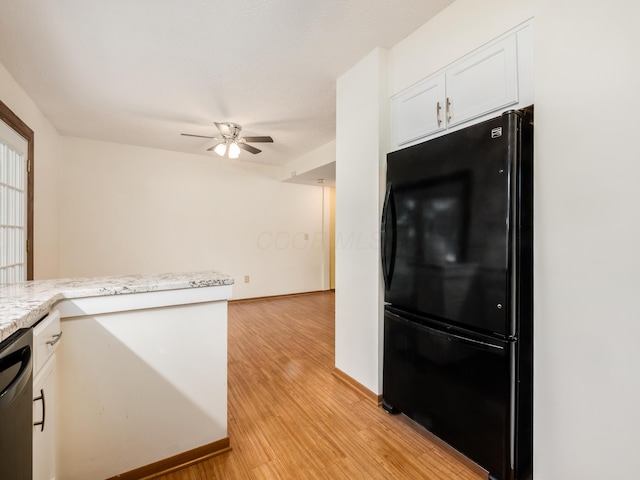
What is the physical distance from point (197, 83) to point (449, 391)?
2962mm

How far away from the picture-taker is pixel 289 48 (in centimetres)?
207

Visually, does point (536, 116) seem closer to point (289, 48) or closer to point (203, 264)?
point (289, 48)

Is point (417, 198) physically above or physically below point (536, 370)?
above

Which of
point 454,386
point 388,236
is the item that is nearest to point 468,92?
point 388,236

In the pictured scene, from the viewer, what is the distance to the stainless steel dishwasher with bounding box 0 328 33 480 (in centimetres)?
72

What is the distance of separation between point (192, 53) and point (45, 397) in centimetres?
221

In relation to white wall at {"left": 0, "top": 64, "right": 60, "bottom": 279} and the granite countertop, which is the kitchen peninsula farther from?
white wall at {"left": 0, "top": 64, "right": 60, "bottom": 279}

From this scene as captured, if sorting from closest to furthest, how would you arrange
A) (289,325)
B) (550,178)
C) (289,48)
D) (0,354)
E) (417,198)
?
(0,354) < (550,178) < (417,198) < (289,48) < (289,325)

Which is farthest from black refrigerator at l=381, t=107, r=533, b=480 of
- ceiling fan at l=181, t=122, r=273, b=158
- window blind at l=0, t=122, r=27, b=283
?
window blind at l=0, t=122, r=27, b=283

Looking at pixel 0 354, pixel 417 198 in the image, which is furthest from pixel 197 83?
pixel 0 354

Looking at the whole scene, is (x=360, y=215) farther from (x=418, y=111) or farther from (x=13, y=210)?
(x=13, y=210)

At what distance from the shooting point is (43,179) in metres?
3.20

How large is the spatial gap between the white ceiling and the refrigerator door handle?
3.50 feet

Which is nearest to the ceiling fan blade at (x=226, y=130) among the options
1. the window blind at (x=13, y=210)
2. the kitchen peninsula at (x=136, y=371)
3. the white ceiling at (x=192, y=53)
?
the white ceiling at (x=192, y=53)
